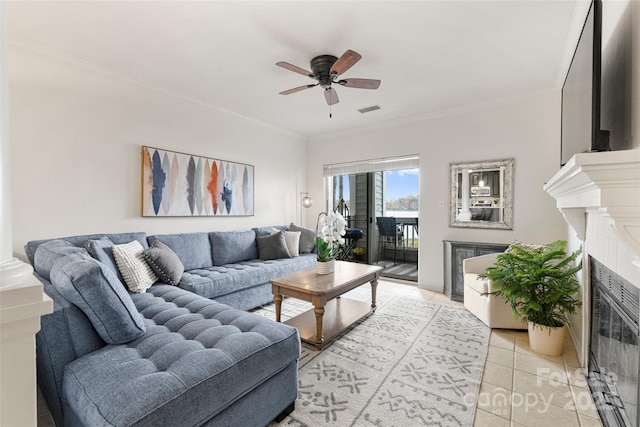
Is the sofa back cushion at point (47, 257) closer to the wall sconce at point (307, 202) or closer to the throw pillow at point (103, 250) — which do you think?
the throw pillow at point (103, 250)

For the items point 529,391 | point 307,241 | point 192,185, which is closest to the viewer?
point 529,391

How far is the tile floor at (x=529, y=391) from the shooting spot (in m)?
1.61

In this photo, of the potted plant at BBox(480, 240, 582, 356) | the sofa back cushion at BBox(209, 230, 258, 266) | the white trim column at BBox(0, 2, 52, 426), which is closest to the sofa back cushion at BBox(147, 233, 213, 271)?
the sofa back cushion at BBox(209, 230, 258, 266)

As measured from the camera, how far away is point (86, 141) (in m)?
2.78

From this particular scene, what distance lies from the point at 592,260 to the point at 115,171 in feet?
14.2

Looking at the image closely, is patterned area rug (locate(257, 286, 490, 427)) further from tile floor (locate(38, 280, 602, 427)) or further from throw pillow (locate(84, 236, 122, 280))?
throw pillow (locate(84, 236, 122, 280))

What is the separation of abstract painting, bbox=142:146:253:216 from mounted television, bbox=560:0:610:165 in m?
3.77

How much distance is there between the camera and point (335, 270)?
3117 mm

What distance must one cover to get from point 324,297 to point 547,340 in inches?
73.3

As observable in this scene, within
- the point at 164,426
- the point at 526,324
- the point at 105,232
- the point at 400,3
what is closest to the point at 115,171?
the point at 105,232

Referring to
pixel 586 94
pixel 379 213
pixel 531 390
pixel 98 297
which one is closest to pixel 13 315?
pixel 98 297

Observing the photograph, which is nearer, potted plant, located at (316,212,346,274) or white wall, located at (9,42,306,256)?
white wall, located at (9,42,306,256)

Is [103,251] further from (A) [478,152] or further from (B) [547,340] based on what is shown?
(A) [478,152]

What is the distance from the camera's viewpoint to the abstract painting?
327 cm
